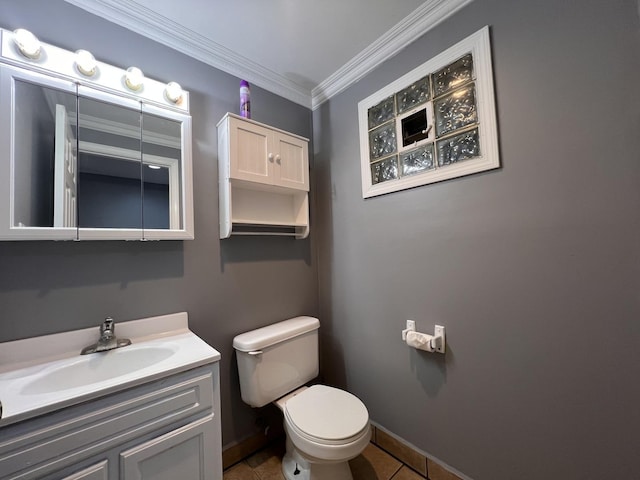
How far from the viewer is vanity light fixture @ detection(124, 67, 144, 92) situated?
1202 mm

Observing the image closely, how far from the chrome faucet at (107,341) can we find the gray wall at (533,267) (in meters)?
1.35

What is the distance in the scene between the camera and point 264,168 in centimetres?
151

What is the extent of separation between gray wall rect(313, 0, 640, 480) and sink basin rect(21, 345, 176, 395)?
1228 mm

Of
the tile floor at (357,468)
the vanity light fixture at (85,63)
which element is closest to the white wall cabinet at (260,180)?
the vanity light fixture at (85,63)

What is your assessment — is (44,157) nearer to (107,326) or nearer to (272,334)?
(107,326)

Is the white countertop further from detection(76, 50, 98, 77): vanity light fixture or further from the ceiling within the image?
the ceiling

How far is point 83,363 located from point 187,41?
5.40ft

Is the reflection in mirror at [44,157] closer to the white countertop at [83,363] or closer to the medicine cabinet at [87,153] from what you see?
the medicine cabinet at [87,153]

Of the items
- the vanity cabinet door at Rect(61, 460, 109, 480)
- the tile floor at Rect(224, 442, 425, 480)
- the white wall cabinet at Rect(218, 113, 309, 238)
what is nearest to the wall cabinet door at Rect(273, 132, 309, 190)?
the white wall cabinet at Rect(218, 113, 309, 238)

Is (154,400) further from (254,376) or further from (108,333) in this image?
(254,376)

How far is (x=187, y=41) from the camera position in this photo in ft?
4.56

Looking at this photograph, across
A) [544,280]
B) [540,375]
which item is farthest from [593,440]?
[544,280]

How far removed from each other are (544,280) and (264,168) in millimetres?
1451

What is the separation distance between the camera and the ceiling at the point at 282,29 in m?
1.22
